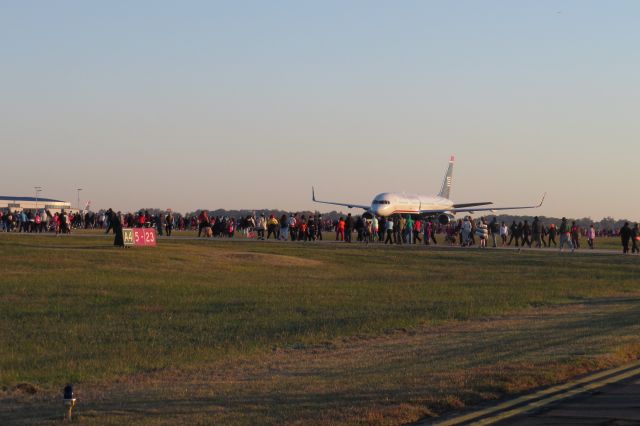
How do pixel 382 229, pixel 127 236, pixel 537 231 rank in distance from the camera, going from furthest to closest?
pixel 382 229, pixel 537 231, pixel 127 236

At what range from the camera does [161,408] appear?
39.3 ft

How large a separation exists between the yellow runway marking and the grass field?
41 cm

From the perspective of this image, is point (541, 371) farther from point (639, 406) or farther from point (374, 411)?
point (374, 411)

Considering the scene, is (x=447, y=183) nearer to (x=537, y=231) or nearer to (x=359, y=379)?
(x=537, y=231)

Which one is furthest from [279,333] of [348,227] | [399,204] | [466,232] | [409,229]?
[399,204]

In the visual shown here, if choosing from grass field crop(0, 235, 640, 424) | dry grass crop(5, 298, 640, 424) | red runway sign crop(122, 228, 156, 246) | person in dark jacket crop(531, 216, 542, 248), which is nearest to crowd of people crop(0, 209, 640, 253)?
person in dark jacket crop(531, 216, 542, 248)

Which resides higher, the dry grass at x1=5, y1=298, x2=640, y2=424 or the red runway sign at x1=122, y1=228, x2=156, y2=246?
the red runway sign at x1=122, y1=228, x2=156, y2=246

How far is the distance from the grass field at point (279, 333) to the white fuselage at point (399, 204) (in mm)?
41204

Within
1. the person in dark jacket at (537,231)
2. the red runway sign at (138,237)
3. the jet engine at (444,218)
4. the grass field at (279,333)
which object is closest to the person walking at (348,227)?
the person in dark jacket at (537,231)

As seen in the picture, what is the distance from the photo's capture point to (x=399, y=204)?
85062 millimetres

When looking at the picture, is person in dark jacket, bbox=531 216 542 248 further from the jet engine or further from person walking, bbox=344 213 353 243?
the jet engine

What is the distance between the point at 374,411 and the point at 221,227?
175ft

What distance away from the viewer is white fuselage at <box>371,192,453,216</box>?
82750 mm

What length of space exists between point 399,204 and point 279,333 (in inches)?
2549
